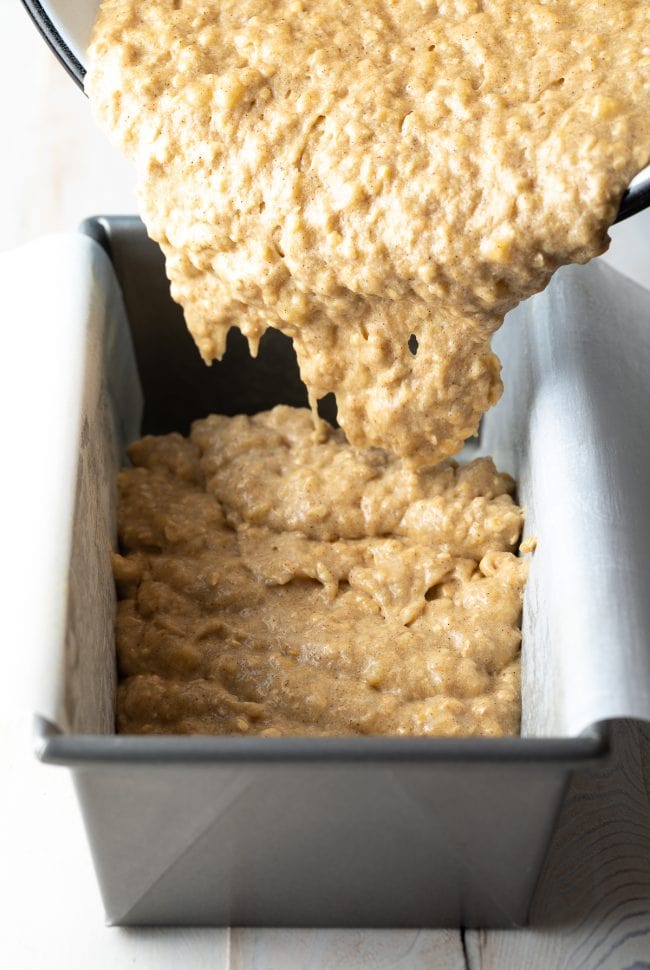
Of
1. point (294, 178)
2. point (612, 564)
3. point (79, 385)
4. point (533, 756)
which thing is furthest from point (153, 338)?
point (533, 756)

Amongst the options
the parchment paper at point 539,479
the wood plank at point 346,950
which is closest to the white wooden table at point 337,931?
the wood plank at point 346,950

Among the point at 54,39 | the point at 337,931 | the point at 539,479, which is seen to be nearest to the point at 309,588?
the point at 539,479

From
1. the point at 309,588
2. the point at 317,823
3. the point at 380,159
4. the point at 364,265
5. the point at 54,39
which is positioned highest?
the point at 54,39

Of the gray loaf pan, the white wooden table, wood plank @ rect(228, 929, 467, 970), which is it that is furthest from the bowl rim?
wood plank @ rect(228, 929, 467, 970)

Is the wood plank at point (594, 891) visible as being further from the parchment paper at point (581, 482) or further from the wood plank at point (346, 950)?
the parchment paper at point (581, 482)

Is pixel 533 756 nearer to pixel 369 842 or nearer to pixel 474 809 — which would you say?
pixel 474 809

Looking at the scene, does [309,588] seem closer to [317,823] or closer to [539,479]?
[539,479]
